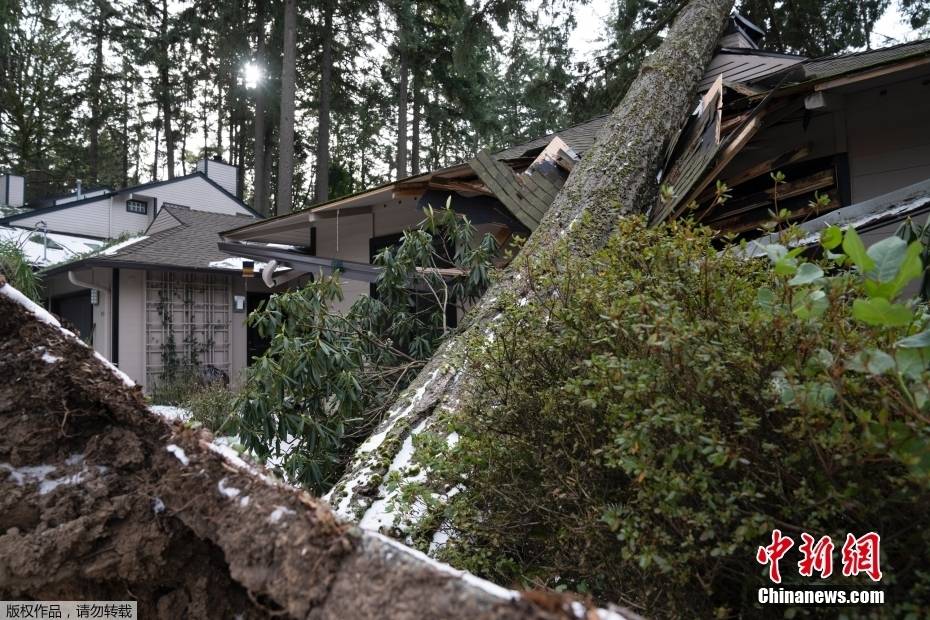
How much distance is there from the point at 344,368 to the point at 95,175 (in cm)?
Result: 3106

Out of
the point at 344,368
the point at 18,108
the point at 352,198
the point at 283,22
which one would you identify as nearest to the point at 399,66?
the point at 283,22

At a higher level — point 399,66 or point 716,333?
point 399,66

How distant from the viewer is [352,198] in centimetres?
819

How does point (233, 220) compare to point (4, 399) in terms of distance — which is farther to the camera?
point (233, 220)

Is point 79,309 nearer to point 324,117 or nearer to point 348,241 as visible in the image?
point 348,241

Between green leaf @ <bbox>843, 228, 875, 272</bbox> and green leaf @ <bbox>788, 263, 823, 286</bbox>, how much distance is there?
0.09 meters

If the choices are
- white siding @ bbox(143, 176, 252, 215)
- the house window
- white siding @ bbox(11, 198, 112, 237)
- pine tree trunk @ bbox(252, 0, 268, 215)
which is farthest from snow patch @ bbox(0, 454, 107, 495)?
the house window

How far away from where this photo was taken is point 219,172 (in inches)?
942

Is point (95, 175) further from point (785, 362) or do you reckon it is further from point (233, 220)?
point (785, 362)

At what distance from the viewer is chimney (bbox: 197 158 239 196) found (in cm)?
2306

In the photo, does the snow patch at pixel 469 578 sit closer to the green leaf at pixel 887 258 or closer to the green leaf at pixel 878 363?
the green leaf at pixel 878 363

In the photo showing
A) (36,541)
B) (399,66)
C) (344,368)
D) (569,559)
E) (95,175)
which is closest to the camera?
(36,541)

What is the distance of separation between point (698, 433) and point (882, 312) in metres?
0.51

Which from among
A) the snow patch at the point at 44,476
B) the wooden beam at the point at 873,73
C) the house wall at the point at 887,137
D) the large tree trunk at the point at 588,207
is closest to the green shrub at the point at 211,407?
the large tree trunk at the point at 588,207
